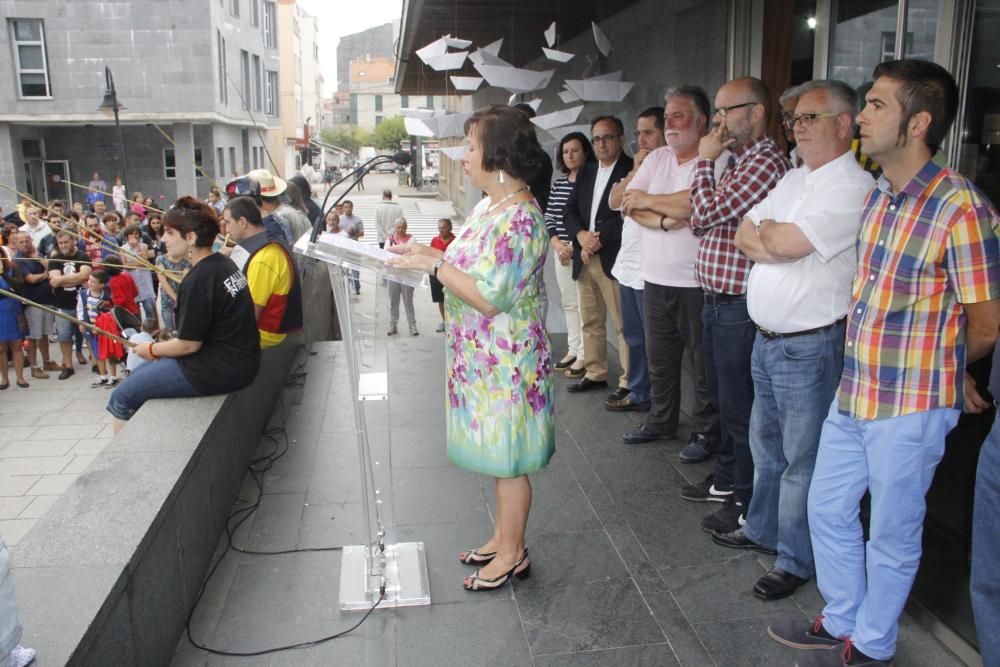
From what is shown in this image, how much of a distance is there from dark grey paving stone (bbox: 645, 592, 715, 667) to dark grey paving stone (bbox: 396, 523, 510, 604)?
0.55 m

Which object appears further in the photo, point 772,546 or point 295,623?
point 772,546

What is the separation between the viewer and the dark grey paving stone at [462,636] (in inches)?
105

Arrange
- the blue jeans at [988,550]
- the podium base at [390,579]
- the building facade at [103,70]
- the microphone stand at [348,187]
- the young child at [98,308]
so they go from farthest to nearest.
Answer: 1. the building facade at [103,70]
2. the young child at [98,308]
3. the podium base at [390,579]
4. the microphone stand at [348,187]
5. the blue jeans at [988,550]

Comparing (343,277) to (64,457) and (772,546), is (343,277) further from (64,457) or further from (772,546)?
(64,457)

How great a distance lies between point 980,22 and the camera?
2.89 metres

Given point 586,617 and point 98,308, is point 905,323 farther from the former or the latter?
point 98,308

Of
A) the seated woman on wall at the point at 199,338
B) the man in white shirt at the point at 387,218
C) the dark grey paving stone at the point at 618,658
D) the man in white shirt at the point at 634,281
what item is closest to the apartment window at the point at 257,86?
the man in white shirt at the point at 387,218

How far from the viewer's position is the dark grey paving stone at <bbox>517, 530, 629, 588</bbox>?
312cm

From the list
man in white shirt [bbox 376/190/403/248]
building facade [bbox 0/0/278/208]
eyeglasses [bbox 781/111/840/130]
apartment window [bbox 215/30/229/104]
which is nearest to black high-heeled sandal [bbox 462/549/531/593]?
Result: eyeglasses [bbox 781/111/840/130]

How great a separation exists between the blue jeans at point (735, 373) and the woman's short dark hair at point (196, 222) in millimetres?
2365

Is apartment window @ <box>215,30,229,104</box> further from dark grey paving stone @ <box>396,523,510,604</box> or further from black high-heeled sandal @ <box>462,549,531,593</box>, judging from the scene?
black high-heeled sandal @ <box>462,549,531,593</box>

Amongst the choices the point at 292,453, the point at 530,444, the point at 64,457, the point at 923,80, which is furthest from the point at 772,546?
the point at 64,457

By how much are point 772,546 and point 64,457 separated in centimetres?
595

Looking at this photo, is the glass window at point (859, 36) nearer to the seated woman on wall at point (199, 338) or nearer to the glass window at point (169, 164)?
the seated woman on wall at point (199, 338)
